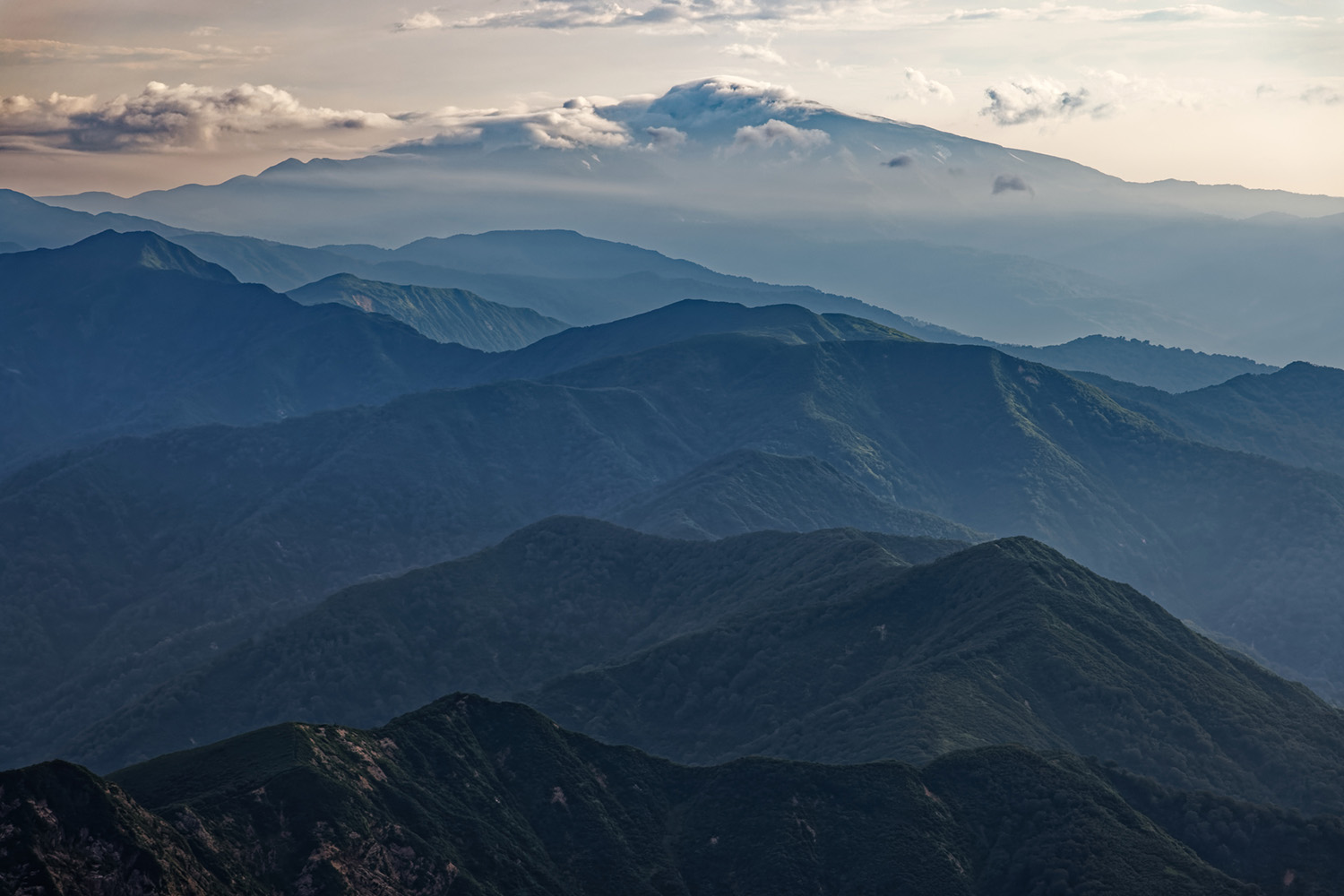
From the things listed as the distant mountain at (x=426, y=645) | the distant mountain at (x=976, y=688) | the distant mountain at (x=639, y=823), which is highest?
the distant mountain at (x=639, y=823)

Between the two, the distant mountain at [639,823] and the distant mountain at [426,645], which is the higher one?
the distant mountain at [639,823]

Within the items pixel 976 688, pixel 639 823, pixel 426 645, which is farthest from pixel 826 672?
pixel 426 645

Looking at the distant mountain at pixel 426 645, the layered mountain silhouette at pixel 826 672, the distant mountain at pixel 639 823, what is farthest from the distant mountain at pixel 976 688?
the distant mountain at pixel 639 823

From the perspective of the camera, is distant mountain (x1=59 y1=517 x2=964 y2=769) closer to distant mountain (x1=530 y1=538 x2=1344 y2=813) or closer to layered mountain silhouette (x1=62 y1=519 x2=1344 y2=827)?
layered mountain silhouette (x1=62 y1=519 x2=1344 y2=827)

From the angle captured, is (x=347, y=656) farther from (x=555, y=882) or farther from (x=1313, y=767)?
(x=1313, y=767)

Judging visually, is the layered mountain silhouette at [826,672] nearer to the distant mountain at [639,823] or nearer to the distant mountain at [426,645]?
the distant mountain at [426,645]

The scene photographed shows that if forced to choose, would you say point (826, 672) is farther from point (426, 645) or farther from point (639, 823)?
point (426, 645)
